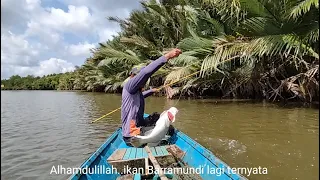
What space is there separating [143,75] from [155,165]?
1.74 meters

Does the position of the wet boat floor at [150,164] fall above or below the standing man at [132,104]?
below

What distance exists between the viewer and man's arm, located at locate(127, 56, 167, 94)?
5336mm

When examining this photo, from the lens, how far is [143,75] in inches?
212

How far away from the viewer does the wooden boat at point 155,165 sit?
4180 millimetres

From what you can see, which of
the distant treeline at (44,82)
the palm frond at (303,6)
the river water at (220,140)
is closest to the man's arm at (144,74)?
the river water at (220,140)

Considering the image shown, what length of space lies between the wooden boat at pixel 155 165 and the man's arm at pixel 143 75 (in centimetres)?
107

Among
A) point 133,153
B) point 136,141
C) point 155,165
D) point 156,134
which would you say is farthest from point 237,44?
point 155,165

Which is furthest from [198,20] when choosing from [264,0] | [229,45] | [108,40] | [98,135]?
[108,40]

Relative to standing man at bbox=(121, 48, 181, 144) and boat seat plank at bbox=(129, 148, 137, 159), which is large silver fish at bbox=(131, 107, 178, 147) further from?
boat seat plank at bbox=(129, 148, 137, 159)

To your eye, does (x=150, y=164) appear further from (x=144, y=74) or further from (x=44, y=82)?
(x=44, y=82)

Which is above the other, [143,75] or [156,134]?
[143,75]

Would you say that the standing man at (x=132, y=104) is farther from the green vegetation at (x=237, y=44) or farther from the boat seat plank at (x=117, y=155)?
the green vegetation at (x=237, y=44)

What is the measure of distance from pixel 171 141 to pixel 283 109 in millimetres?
7267

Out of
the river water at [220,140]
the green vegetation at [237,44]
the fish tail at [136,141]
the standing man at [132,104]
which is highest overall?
the green vegetation at [237,44]
